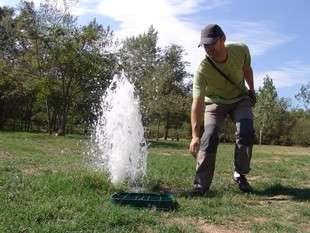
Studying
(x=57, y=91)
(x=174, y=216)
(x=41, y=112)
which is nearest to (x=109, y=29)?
(x=57, y=91)

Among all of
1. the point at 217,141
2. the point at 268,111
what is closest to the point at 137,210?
the point at 217,141

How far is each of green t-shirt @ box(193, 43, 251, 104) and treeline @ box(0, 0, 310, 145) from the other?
1837 centimetres

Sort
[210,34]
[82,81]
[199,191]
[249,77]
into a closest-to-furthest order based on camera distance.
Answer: [210,34] → [199,191] → [249,77] → [82,81]

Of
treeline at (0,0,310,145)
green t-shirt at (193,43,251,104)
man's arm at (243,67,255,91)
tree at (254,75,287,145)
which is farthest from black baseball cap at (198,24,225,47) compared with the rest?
tree at (254,75,287,145)

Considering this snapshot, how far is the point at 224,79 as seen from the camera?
5414mm

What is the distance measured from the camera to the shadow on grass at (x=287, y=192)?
523 centimetres

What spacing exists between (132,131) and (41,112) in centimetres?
3755

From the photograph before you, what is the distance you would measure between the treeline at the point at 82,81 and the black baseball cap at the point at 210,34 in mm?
18863

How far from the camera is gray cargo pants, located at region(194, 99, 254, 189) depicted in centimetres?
528

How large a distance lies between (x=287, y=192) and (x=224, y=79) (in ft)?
5.86

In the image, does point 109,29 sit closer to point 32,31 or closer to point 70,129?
point 32,31

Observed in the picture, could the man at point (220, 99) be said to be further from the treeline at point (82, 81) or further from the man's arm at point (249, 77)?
the treeline at point (82, 81)

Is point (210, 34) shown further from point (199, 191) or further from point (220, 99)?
point (199, 191)

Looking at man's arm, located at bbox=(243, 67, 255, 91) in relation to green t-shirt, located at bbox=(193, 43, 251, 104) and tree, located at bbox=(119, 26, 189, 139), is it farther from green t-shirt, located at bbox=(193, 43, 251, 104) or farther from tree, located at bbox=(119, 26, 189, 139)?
tree, located at bbox=(119, 26, 189, 139)
